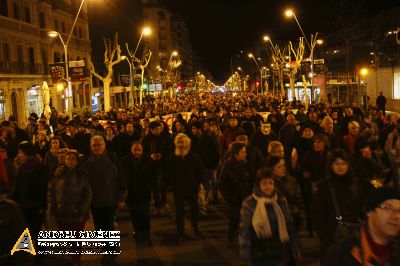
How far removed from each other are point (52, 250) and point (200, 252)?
221 cm

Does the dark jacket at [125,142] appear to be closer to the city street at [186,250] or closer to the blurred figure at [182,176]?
the city street at [186,250]

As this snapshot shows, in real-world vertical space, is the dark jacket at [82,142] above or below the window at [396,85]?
below

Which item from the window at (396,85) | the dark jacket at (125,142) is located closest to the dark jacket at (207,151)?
the dark jacket at (125,142)

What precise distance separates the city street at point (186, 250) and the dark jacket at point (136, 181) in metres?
0.74

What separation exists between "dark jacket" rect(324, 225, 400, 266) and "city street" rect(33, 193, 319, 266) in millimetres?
4557

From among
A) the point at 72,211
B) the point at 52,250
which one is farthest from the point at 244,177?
the point at 52,250

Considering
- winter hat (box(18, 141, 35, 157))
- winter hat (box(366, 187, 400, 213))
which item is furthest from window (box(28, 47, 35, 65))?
winter hat (box(366, 187, 400, 213))

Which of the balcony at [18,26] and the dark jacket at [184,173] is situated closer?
the dark jacket at [184,173]

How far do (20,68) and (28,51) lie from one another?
2837 mm

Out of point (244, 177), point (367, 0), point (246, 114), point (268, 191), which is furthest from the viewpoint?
point (367, 0)

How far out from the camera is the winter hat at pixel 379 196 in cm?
282

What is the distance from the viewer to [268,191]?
17.5 feet

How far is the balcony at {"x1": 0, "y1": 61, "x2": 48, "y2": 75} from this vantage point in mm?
38756

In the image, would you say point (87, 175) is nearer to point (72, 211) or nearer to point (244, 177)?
point (72, 211)
